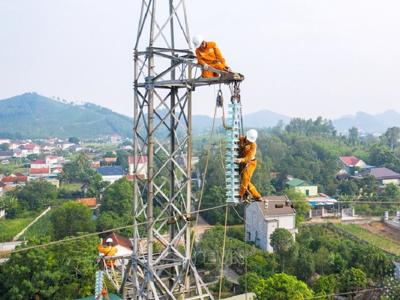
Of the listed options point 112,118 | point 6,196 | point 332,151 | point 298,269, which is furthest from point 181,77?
point 112,118

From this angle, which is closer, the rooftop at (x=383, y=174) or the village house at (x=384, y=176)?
the village house at (x=384, y=176)

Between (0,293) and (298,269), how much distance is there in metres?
11.8

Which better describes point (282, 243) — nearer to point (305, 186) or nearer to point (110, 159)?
point (305, 186)

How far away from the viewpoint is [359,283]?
15906mm

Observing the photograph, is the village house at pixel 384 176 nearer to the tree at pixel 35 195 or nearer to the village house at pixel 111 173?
the village house at pixel 111 173

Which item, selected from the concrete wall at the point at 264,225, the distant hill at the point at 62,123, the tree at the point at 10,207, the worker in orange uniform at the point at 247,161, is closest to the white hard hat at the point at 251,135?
the worker in orange uniform at the point at 247,161

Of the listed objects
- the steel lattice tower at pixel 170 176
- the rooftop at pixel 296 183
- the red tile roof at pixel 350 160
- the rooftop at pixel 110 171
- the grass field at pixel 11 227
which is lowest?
the grass field at pixel 11 227

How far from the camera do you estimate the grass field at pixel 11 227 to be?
87.0ft

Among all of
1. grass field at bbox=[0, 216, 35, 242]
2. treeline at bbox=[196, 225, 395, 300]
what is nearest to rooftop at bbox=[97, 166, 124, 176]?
grass field at bbox=[0, 216, 35, 242]

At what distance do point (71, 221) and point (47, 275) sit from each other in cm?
969

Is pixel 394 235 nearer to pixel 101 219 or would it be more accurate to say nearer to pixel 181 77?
pixel 101 219

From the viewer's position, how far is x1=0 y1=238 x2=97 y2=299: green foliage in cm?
1380

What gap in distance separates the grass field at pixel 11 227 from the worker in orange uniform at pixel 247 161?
2486cm

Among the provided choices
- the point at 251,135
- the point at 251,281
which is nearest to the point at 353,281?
the point at 251,281
